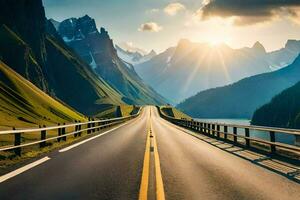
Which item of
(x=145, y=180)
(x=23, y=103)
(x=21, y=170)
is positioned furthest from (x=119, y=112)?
(x=145, y=180)

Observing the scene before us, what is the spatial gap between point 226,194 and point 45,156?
873cm

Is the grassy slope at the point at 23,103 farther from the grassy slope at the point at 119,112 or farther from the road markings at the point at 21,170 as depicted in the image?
the road markings at the point at 21,170

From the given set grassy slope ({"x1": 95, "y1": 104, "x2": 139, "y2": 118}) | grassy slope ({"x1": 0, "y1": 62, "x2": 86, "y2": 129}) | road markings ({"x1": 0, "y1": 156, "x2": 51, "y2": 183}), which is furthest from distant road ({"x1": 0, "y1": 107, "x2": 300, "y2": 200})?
grassy slope ({"x1": 95, "y1": 104, "x2": 139, "y2": 118})

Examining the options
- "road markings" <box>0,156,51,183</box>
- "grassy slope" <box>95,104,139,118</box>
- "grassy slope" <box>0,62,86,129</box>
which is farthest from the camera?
"grassy slope" <box>95,104,139,118</box>

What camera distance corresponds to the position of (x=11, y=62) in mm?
162500

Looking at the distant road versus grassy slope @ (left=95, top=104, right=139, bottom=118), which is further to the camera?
grassy slope @ (left=95, top=104, right=139, bottom=118)

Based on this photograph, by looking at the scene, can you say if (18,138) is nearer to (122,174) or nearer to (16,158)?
(16,158)

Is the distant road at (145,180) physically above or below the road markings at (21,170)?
below

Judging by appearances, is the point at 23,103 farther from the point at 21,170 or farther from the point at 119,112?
the point at 21,170

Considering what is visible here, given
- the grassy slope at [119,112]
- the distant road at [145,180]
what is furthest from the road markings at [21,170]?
the grassy slope at [119,112]

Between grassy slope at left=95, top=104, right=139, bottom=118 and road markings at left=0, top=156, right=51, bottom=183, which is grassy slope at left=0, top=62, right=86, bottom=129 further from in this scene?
road markings at left=0, top=156, right=51, bottom=183

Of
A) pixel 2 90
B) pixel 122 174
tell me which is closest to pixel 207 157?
pixel 122 174

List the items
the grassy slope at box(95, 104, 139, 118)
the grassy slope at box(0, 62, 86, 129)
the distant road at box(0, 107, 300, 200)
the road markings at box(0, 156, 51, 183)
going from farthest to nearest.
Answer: the grassy slope at box(95, 104, 139, 118)
the grassy slope at box(0, 62, 86, 129)
the road markings at box(0, 156, 51, 183)
the distant road at box(0, 107, 300, 200)

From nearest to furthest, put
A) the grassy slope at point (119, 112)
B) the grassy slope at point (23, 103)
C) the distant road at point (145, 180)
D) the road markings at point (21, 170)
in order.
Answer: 1. the distant road at point (145, 180)
2. the road markings at point (21, 170)
3. the grassy slope at point (23, 103)
4. the grassy slope at point (119, 112)
